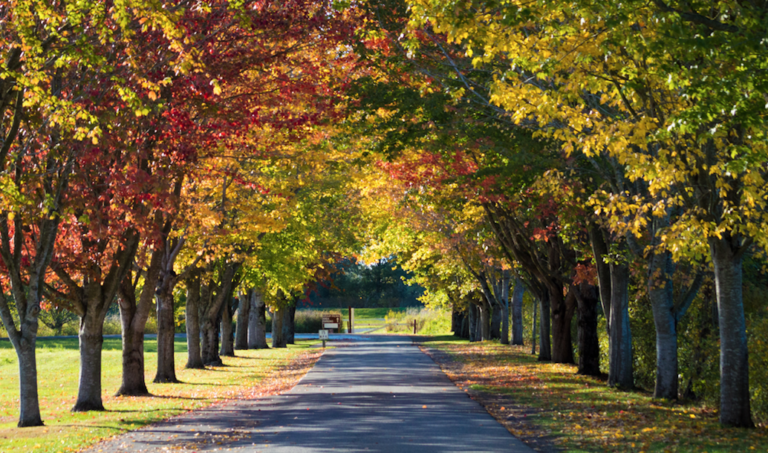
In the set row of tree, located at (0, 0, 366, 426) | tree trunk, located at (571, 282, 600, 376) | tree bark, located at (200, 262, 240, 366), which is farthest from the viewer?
tree bark, located at (200, 262, 240, 366)

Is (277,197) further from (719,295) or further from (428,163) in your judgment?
(719,295)

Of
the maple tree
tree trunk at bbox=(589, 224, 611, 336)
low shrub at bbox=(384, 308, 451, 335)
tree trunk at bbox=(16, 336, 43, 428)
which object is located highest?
the maple tree

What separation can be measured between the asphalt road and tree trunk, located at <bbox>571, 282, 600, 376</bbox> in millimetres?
4903

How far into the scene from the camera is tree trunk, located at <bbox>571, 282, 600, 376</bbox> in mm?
22328

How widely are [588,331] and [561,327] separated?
4071mm

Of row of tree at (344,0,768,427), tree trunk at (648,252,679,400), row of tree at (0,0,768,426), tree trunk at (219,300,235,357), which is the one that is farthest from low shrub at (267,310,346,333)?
tree trunk at (648,252,679,400)

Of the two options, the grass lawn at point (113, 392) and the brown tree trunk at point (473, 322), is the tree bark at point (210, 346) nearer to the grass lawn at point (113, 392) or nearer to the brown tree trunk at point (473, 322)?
the grass lawn at point (113, 392)

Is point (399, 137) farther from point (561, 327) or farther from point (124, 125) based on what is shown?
point (561, 327)

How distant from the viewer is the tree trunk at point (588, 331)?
22328 mm

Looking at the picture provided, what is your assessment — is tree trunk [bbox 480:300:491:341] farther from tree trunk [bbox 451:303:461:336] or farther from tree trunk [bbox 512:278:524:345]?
tree trunk [bbox 451:303:461:336]

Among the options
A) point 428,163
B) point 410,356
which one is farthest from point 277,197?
point 410,356

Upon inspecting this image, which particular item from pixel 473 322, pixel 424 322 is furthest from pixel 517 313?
pixel 424 322

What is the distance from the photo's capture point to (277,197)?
23703 mm

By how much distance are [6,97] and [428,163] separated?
1131 centimetres
